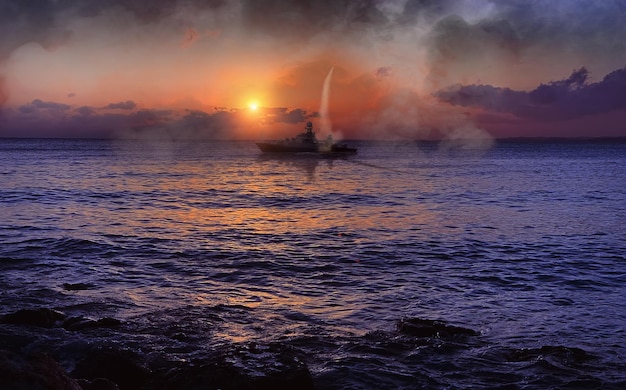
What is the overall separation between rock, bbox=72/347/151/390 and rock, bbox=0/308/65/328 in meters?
2.76

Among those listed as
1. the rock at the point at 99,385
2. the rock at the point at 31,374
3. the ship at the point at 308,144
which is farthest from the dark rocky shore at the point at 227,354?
the ship at the point at 308,144

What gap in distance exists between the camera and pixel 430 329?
10.3 meters

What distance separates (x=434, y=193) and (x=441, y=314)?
33072 mm

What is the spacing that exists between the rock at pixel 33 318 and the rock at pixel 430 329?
713 centimetres

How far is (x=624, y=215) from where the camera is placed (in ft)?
99.9

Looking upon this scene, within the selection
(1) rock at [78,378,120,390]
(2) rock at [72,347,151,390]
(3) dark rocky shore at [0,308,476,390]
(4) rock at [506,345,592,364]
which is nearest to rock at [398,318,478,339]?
(3) dark rocky shore at [0,308,476,390]

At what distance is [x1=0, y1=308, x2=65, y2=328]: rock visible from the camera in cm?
1008

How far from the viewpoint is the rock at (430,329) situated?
1020cm

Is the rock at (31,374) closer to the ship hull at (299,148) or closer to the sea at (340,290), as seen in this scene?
the sea at (340,290)

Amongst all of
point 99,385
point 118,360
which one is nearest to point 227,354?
point 118,360

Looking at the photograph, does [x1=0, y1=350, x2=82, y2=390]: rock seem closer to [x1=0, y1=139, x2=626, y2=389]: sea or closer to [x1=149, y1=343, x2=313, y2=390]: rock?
[x1=149, y1=343, x2=313, y2=390]: rock

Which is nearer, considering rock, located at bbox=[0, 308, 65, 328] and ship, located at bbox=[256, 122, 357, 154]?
rock, located at bbox=[0, 308, 65, 328]

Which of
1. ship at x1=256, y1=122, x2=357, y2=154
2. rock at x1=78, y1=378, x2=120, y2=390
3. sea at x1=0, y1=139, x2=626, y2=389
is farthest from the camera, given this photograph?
ship at x1=256, y1=122, x2=357, y2=154

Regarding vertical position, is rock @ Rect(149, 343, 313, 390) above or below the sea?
above
